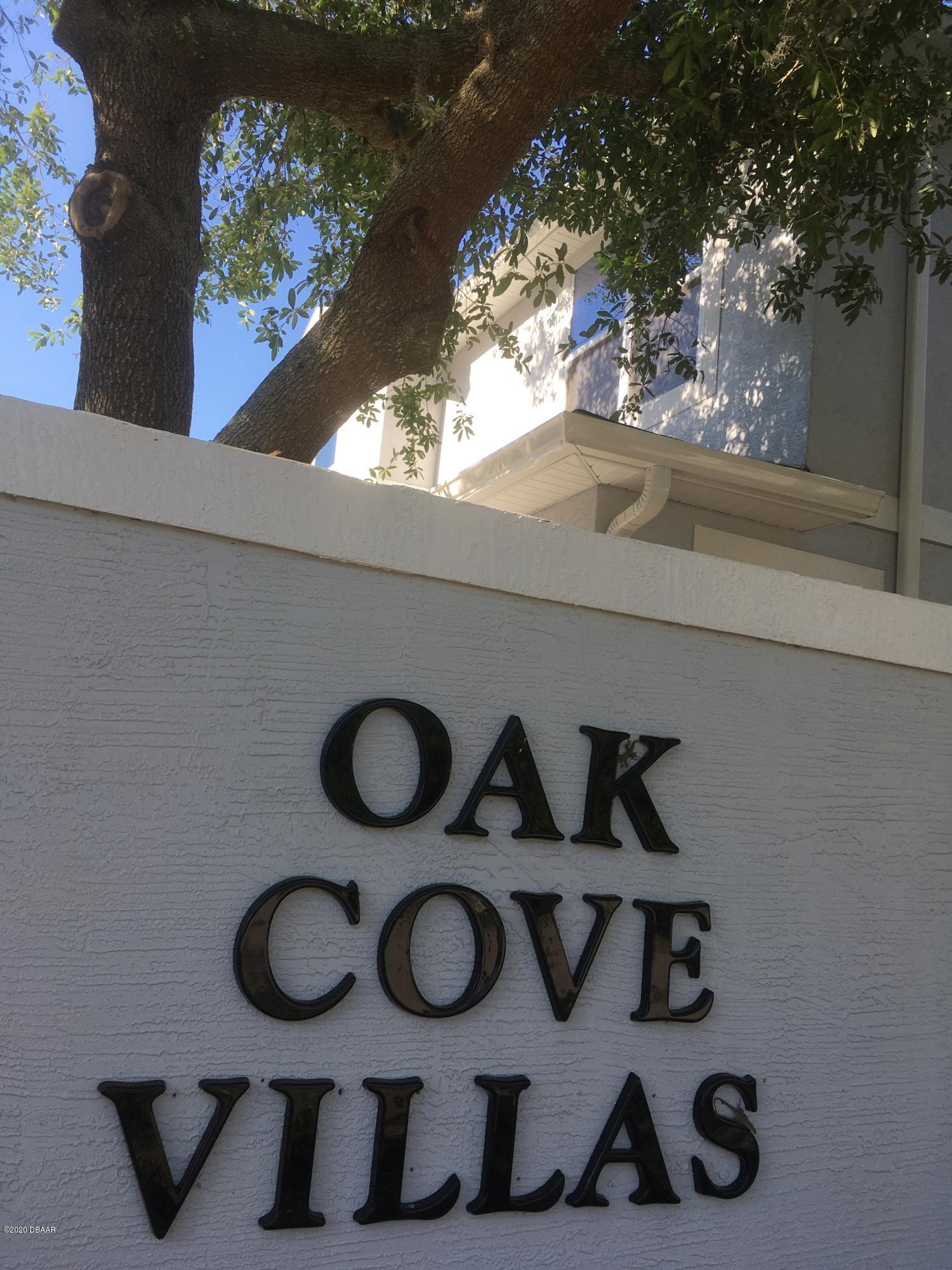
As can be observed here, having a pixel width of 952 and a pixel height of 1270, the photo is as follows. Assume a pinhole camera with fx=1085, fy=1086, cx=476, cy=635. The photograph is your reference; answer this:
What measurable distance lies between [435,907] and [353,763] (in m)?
0.38

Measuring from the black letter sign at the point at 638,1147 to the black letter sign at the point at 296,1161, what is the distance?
712 mm

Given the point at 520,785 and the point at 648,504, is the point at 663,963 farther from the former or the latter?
the point at 648,504

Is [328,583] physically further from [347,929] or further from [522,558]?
[347,929]

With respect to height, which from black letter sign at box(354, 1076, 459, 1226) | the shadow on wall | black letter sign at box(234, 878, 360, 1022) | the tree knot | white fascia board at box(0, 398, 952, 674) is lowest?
black letter sign at box(354, 1076, 459, 1226)

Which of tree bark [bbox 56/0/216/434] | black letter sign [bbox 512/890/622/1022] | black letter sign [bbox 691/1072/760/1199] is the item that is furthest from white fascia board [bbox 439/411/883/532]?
black letter sign [bbox 691/1072/760/1199]

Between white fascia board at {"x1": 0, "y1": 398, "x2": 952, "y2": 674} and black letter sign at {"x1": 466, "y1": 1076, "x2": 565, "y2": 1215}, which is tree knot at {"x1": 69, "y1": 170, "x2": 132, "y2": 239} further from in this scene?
black letter sign at {"x1": 466, "y1": 1076, "x2": 565, "y2": 1215}

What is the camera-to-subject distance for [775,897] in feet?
9.56

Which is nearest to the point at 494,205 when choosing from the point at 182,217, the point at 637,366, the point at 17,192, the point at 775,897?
the point at 637,366

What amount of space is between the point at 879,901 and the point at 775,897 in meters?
0.39

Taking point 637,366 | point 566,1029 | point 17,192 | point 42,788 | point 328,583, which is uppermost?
point 17,192

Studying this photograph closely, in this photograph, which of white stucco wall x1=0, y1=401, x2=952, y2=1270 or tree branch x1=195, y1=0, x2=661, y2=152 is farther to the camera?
tree branch x1=195, y1=0, x2=661, y2=152

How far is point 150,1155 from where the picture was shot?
207cm

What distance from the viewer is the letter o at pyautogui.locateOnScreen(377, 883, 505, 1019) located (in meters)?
2.35

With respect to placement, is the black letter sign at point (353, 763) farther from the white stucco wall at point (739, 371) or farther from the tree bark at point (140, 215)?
the white stucco wall at point (739, 371)
